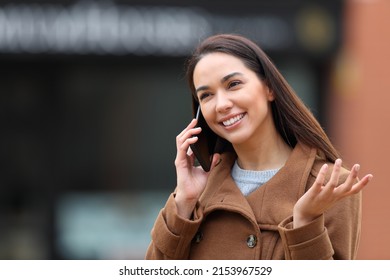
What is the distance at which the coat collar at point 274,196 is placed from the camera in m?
2.86

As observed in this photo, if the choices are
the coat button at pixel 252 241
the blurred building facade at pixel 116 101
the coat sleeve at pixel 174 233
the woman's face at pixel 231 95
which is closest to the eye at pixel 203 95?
the woman's face at pixel 231 95

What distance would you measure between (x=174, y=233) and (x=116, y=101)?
7349 millimetres

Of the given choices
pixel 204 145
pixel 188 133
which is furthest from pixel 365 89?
pixel 188 133

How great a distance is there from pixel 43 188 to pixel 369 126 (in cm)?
364

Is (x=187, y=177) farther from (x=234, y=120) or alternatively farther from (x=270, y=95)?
(x=270, y=95)

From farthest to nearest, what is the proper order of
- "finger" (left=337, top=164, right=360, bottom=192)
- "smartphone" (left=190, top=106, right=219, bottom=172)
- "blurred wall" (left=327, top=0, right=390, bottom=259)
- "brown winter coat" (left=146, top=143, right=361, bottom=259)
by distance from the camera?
1. "blurred wall" (left=327, top=0, right=390, bottom=259)
2. "smartphone" (left=190, top=106, right=219, bottom=172)
3. "brown winter coat" (left=146, top=143, right=361, bottom=259)
4. "finger" (left=337, top=164, right=360, bottom=192)

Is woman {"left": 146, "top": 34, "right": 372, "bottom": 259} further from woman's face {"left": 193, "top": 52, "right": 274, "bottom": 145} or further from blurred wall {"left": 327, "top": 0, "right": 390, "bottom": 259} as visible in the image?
blurred wall {"left": 327, "top": 0, "right": 390, "bottom": 259}

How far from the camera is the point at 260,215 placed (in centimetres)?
289

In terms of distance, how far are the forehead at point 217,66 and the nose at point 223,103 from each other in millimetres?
59

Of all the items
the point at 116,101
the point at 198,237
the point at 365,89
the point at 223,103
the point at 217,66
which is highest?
the point at 217,66

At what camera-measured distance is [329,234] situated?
2.79m

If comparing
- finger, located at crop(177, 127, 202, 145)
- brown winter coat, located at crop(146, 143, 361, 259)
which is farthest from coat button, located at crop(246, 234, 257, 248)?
finger, located at crop(177, 127, 202, 145)

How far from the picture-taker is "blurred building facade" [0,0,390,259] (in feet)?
32.6
